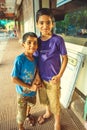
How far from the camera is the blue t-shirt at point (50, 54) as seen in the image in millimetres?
1498

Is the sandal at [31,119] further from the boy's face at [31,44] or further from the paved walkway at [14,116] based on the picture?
the boy's face at [31,44]

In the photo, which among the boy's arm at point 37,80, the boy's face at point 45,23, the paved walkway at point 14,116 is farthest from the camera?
the paved walkway at point 14,116

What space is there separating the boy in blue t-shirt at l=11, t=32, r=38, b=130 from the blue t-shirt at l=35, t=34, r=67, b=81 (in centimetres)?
7

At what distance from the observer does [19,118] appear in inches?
66.6

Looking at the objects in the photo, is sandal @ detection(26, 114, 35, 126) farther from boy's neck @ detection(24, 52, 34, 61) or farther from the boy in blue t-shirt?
boy's neck @ detection(24, 52, 34, 61)

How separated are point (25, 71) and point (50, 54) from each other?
270mm

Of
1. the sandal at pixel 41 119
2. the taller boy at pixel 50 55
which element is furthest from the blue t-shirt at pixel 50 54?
the sandal at pixel 41 119

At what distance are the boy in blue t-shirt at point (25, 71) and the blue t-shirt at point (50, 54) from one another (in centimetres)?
7

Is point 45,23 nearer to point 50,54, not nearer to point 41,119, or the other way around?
point 50,54

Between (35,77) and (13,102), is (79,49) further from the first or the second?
(13,102)

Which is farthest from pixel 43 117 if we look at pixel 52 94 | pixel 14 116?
pixel 52 94

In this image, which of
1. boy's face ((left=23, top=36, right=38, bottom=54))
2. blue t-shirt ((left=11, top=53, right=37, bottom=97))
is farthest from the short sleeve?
boy's face ((left=23, top=36, right=38, bottom=54))

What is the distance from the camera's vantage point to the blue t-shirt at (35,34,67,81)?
1498 millimetres

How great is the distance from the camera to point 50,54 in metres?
1.53
